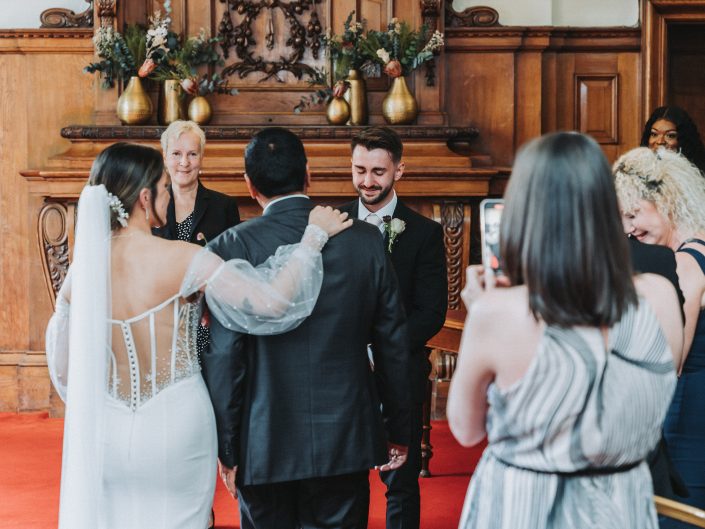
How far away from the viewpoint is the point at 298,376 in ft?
8.89

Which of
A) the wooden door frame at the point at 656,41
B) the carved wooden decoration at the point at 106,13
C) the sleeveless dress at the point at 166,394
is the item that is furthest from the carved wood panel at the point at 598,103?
the sleeveless dress at the point at 166,394

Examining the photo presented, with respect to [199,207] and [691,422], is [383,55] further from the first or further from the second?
[691,422]

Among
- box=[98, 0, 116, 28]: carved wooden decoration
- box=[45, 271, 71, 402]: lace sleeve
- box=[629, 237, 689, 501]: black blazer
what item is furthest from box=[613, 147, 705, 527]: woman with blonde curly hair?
box=[98, 0, 116, 28]: carved wooden decoration

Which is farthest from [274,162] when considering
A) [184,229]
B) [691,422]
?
[184,229]

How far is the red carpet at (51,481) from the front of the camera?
4457 mm

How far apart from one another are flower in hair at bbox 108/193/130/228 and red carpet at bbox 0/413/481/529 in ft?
6.62

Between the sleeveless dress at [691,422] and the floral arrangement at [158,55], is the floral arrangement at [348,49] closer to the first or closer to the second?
the floral arrangement at [158,55]

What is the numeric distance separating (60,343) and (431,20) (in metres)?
3.99

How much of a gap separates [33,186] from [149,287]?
12.3ft

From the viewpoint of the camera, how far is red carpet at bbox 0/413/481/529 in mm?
4457

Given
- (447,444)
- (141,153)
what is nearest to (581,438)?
(141,153)

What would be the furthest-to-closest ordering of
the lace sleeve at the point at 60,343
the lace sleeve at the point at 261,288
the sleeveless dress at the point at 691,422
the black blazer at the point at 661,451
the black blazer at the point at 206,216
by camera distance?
the black blazer at the point at 206,216 → the lace sleeve at the point at 60,343 → the sleeveless dress at the point at 691,422 → the lace sleeve at the point at 261,288 → the black blazer at the point at 661,451

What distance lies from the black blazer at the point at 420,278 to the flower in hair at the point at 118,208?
46.0 inches

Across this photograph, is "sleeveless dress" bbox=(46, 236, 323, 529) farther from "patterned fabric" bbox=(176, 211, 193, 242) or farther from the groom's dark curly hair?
"patterned fabric" bbox=(176, 211, 193, 242)
